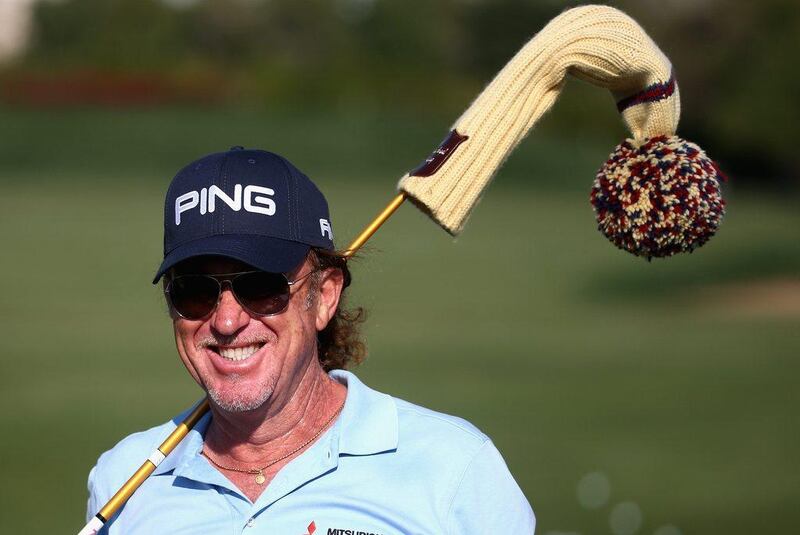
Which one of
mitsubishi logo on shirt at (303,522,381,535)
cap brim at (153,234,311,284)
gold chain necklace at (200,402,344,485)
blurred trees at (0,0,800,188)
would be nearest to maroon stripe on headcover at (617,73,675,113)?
cap brim at (153,234,311,284)

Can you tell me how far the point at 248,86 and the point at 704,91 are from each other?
1032cm

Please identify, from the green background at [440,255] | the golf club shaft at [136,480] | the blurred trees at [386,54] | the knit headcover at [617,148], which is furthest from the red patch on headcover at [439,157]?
the blurred trees at [386,54]

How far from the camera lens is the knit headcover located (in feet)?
9.86

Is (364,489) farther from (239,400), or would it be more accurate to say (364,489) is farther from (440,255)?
(440,255)

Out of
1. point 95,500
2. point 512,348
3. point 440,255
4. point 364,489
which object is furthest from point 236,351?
point 440,255

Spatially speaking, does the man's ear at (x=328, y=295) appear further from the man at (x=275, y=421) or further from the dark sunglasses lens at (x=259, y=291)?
the dark sunglasses lens at (x=259, y=291)

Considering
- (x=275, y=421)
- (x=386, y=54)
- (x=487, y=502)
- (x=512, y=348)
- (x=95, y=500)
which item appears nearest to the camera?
(x=487, y=502)

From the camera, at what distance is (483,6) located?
34156 millimetres

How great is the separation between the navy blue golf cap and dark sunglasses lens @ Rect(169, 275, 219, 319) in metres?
0.05

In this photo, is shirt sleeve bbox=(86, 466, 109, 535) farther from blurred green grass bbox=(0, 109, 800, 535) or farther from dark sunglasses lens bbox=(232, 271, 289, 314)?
blurred green grass bbox=(0, 109, 800, 535)

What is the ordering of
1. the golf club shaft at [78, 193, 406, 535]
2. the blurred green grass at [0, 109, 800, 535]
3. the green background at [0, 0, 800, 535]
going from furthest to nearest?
the green background at [0, 0, 800, 535] < the blurred green grass at [0, 109, 800, 535] < the golf club shaft at [78, 193, 406, 535]

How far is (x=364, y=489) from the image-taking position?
2689 mm

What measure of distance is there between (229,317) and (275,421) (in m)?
0.26

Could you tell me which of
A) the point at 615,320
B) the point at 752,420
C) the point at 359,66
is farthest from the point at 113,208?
the point at 752,420
